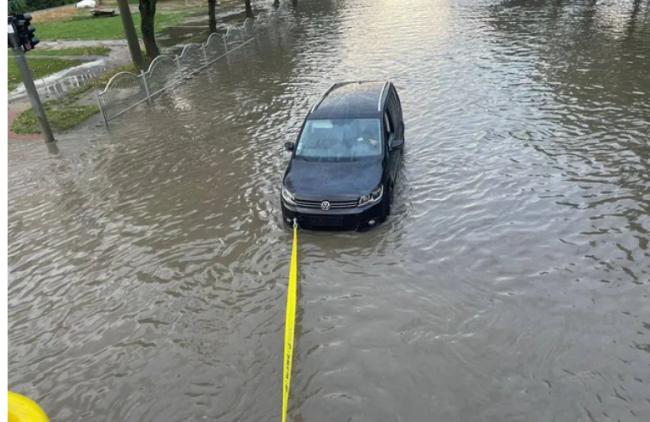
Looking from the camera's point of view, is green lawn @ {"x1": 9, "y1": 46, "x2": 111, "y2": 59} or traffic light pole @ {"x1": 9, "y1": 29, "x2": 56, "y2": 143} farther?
green lawn @ {"x1": 9, "y1": 46, "x2": 111, "y2": 59}

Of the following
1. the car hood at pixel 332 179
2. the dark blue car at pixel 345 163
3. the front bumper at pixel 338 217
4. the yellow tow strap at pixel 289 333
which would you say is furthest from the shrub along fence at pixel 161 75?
the yellow tow strap at pixel 289 333

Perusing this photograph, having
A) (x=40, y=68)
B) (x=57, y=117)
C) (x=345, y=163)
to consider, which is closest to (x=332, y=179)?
(x=345, y=163)

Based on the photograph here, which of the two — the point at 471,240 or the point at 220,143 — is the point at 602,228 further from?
the point at 220,143

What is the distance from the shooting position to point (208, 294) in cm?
772

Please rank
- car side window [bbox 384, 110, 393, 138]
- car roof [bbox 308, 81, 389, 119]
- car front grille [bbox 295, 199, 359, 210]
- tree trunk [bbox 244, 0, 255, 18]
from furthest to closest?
tree trunk [bbox 244, 0, 255, 18]
car roof [bbox 308, 81, 389, 119]
car side window [bbox 384, 110, 393, 138]
car front grille [bbox 295, 199, 359, 210]

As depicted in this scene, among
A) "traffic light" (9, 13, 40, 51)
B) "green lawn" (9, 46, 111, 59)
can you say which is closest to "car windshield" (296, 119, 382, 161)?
"traffic light" (9, 13, 40, 51)

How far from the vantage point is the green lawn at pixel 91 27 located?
29938 mm

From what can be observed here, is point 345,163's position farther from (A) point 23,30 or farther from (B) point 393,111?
(A) point 23,30

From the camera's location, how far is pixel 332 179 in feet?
29.0

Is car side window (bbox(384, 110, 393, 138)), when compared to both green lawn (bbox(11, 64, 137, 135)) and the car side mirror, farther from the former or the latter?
green lawn (bbox(11, 64, 137, 135))

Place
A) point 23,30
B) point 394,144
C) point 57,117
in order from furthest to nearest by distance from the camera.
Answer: point 57,117, point 23,30, point 394,144

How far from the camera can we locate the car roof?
1008 cm

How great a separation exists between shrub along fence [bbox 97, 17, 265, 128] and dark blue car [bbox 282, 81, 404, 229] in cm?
866

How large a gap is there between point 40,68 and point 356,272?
2091 cm
